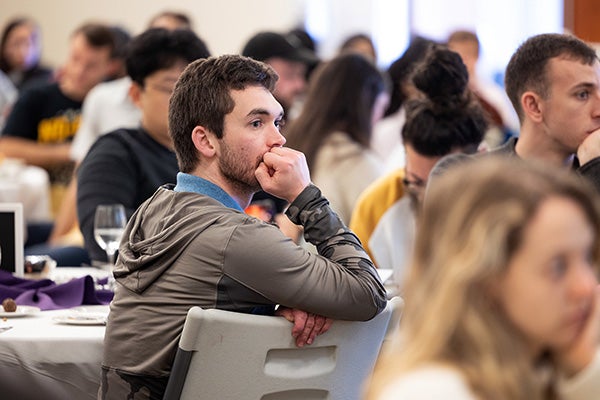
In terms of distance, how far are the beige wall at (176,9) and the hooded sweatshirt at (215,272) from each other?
773 centimetres

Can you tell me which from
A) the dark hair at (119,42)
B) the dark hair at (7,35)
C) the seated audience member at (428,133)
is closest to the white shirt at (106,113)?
the dark hair at (119,42)

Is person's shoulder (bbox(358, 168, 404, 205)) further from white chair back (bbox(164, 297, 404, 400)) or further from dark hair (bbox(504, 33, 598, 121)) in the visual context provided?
white chair back (bbox(164, 297, 404, 400))

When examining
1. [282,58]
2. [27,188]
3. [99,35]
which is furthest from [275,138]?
[99,35]

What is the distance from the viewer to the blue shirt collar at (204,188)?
2383 mm

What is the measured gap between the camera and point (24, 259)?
329 cm

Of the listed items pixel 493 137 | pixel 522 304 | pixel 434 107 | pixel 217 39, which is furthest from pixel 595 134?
pixel 217 39

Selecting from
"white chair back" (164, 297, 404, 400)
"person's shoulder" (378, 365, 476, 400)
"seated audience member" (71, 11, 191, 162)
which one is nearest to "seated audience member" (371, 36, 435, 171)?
"seated audience member" (71, 11, 191, 162)

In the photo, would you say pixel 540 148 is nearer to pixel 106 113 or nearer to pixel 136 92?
pixel 136 92

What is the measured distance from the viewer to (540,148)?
10.5ft

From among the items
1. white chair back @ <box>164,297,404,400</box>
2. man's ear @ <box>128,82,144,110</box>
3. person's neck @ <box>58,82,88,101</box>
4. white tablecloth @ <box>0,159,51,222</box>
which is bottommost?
white tablecloth @ <box>0,159,51,222</box>

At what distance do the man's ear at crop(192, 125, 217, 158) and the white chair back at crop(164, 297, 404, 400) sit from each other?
45 cm

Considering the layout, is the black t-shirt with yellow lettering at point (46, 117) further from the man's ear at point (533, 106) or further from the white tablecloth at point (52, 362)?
the white tablecloth at point (52, 362)

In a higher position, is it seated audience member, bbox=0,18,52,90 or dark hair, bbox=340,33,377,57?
dark hair, bbox=340,33,377,57

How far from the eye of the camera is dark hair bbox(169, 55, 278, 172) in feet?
7.91
